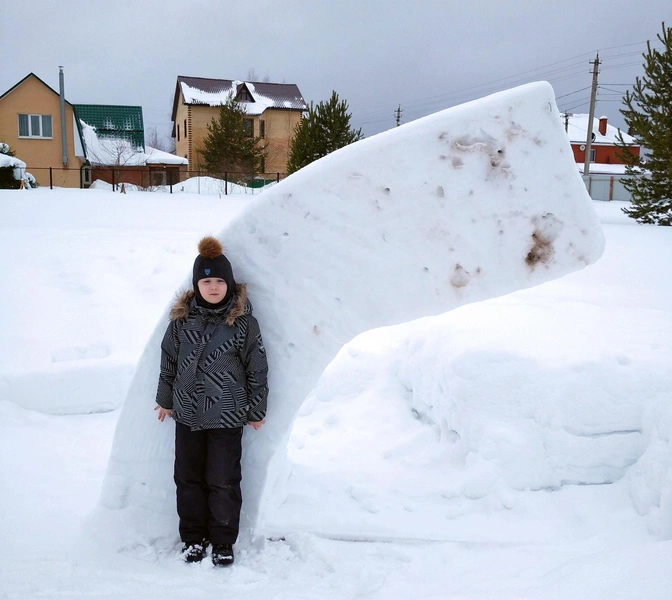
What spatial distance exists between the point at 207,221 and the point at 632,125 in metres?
11.9

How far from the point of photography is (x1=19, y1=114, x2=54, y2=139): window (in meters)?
26.0

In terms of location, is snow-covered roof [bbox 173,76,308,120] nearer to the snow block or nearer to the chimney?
the chimney

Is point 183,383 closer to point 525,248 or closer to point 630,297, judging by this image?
point 525,248

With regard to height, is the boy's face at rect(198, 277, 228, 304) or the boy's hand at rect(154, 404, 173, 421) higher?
the boy's face at rect(198, 277, 228, 304)

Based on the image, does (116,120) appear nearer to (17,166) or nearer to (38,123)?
(38,123)

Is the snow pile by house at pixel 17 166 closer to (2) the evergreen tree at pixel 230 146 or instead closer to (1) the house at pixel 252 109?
(2) the evergreen tree at pixel 230 146

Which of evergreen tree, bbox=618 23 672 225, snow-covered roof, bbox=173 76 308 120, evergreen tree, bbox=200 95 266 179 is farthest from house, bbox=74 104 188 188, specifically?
evergreen tree, bbox=618 23 672 225

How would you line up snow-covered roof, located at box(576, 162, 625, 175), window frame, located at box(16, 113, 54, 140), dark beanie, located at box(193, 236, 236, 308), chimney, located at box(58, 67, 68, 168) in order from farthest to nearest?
1. snow-covered roof, located at box(576, 162, 625, 175)
2. window frame, located at box(16, 113, 54, 140)
3. chimney, located at box(58, 67, 68, 168)
4. dark beanie, located at box(193, 236, 236, 308)

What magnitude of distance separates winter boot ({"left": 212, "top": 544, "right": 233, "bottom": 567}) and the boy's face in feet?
3.61

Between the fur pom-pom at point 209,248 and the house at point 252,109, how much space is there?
30.6 metres

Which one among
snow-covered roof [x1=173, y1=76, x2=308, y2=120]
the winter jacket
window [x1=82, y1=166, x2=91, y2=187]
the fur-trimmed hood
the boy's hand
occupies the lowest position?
window [x1=82, y1=166, x2=91, y2=187]

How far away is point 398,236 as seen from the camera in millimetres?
2541

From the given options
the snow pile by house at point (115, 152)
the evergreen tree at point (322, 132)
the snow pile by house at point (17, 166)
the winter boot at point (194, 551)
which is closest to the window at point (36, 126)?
the snow pile by house at point (115, 152)

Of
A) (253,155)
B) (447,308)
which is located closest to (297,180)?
(447,308)
